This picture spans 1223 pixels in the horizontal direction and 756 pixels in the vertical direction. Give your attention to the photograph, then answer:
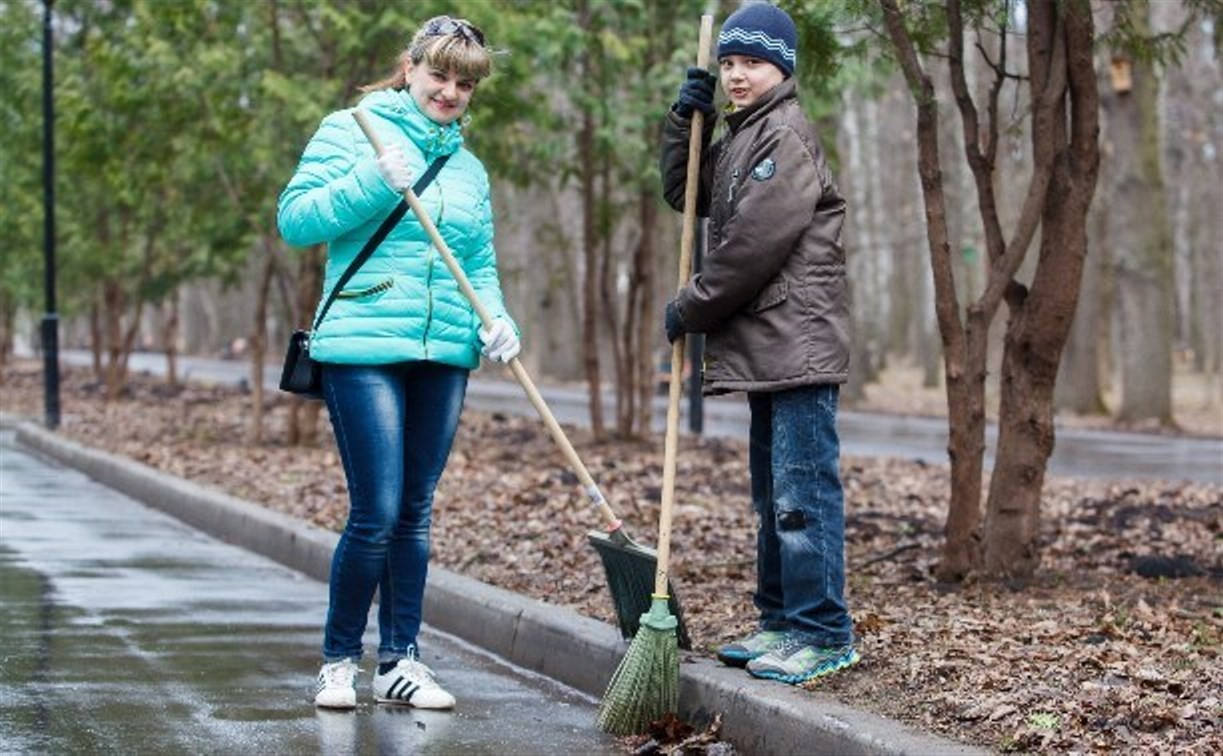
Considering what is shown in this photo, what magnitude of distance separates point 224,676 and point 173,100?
11744mm

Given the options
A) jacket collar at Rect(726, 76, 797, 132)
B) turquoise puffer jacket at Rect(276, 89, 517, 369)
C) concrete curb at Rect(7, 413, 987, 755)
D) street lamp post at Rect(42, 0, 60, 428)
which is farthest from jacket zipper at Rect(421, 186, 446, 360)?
street lamp post at Rect(42, 0, 60, 428)

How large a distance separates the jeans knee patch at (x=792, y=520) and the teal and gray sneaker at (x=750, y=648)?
34cm

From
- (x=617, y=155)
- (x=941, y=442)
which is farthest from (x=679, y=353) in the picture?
(x=941, y=442)

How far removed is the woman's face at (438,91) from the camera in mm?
6934

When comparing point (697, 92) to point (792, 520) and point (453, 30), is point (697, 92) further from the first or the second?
point (792, 520)

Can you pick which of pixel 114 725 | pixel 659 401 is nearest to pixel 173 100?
pixel 114 725

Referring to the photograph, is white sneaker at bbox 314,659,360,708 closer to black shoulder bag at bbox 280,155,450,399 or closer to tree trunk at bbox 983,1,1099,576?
black shoulder bag at bbox 280,155,450,399

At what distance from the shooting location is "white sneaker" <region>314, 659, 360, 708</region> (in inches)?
278

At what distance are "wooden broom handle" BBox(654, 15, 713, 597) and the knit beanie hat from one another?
0.11 m

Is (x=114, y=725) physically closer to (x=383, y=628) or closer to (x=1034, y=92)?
(x=383, y=628)

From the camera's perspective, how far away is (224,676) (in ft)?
25.5

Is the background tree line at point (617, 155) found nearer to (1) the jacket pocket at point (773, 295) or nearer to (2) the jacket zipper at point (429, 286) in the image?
(1) the jacket pocket at point (773, 295)

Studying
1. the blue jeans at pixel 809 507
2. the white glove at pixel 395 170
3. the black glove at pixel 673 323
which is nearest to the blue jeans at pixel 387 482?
the white glove at pixel 395 170

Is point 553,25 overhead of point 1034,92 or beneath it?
overhead
